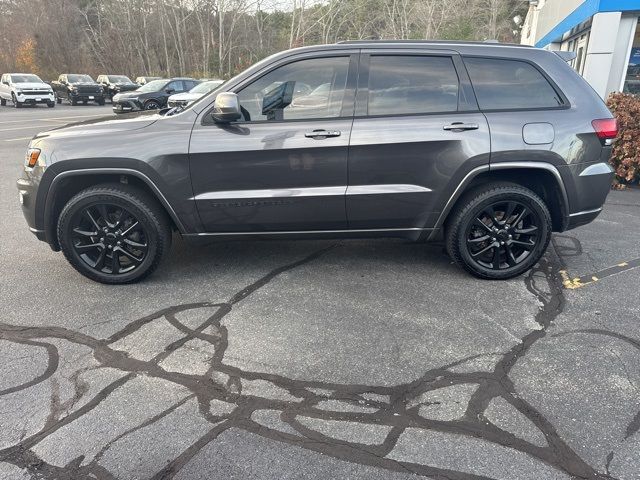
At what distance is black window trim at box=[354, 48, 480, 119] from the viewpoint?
3.75 m

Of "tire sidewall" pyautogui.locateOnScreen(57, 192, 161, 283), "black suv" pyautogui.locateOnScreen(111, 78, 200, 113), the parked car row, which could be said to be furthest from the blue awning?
"black suv" pyautogui.locateOnScreen(111, 78, 200, 113)

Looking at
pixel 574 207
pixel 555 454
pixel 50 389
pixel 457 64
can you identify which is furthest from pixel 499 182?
pixel 50 389

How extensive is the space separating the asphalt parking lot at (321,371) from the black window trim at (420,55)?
4.64ft

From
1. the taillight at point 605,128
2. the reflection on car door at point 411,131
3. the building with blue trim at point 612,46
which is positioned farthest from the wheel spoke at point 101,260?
the building with blue trim at point 612,46

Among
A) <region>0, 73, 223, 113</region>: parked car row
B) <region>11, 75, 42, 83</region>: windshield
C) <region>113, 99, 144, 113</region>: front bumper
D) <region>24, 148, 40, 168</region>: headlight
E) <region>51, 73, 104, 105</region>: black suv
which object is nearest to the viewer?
<region>24, 148, 40, 168</region>: headlight

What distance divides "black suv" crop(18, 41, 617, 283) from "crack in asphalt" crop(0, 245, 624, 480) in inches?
38.5

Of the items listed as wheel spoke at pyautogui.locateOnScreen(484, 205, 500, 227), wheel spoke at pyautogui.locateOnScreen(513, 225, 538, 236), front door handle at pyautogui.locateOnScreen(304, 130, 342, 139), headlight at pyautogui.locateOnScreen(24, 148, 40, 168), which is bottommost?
wheel spoke at pyautogui.locateOnScreen(513, 225, 538, 236)

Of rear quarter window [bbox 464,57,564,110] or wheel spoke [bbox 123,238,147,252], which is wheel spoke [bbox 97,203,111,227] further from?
rear quarter window [bbox 464,57,564,110]

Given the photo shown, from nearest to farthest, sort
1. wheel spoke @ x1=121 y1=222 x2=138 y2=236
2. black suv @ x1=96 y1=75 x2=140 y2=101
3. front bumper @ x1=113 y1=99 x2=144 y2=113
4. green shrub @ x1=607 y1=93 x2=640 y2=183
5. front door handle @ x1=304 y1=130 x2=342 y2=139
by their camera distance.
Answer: front door handle @ x1=304 y1=130 x2=342 y2=139, wheel spoke @ x1=121 y1=222 x2=138 y2=236, green shrub @ x1=607 y1=93 x2=640 y2=183, front bumper @ x1=113 y1=99 x2=144 y2=113, black suv @ x1=96 y1=75 x2=140 y2=101

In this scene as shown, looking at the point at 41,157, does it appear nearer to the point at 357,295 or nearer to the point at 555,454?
the point at 357,295

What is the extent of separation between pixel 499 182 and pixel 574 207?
663 millimetres

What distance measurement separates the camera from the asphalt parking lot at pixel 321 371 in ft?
7.31

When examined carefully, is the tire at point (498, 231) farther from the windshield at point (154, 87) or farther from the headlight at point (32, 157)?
the windshield at point (154, 87)

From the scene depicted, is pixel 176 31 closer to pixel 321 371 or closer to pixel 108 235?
pixel 108 235
